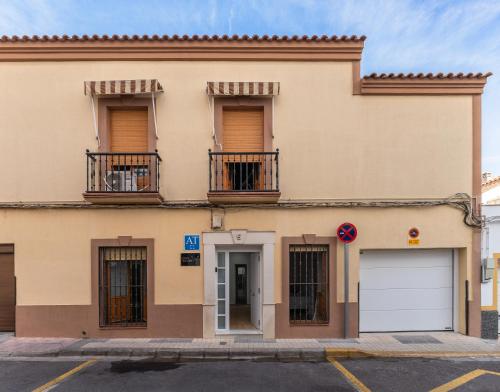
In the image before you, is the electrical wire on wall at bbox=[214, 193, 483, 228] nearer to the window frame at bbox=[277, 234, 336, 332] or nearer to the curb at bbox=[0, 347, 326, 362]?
the window frame at bbox=[277, 234, 336, 332]

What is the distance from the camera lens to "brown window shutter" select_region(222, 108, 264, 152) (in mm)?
7207

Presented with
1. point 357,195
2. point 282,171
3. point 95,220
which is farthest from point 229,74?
point 95,220

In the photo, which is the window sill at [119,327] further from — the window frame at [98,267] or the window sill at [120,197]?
the window sill at [120,197]

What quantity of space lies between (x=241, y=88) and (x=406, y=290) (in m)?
6.32

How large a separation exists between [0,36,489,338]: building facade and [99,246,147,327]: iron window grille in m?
0.03

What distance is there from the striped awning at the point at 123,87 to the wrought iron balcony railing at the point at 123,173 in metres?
1.42

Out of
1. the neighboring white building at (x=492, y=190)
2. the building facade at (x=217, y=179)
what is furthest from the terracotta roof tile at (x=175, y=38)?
the neighboring white building at (x=492, y=190)

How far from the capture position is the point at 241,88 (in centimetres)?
680

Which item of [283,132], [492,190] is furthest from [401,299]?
[492,190]

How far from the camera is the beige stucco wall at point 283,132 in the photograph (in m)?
7.00

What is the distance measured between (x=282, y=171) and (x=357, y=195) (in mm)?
1893

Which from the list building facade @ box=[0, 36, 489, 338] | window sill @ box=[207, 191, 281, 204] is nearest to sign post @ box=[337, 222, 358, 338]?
building facade @ box=[0, 36, 489, 338]

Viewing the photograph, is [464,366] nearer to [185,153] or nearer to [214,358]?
[214,358]

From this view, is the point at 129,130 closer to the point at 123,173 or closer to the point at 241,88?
the point at 123,173
